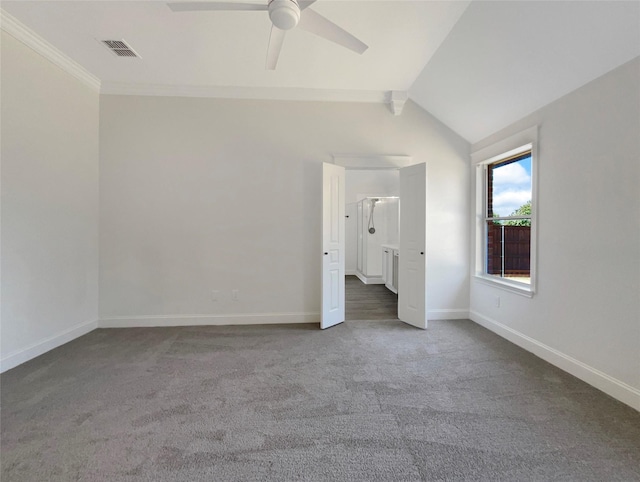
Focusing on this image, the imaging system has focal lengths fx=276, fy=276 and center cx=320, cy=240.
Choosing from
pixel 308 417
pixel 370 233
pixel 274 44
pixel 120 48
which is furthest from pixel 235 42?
pixel 370 233

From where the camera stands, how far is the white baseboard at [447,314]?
378 cm

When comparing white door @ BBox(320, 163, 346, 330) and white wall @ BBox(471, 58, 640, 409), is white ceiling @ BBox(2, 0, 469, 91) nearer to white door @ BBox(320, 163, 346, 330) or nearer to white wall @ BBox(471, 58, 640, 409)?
white door @ BBox(320, 163, 346, 330)

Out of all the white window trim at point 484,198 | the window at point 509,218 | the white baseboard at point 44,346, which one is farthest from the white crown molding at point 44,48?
the window at point 509,218

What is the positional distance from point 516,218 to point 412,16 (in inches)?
91.8

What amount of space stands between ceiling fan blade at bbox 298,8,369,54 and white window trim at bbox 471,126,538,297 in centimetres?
211

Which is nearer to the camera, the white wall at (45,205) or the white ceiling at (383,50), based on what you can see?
the white ceiling at (383,50)

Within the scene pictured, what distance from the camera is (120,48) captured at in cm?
278

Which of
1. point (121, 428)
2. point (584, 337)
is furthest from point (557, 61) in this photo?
point (121, 428)

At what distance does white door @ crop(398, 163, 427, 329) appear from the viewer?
11.4 feet

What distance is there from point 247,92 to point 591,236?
3906 millimetres

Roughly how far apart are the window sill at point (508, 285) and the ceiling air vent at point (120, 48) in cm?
473

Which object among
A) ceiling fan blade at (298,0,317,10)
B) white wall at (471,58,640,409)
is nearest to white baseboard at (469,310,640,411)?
white wall at (471,58,640,409)

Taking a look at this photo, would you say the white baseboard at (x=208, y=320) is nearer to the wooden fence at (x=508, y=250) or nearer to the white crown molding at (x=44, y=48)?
the wooden fence at (x=508, y=250)

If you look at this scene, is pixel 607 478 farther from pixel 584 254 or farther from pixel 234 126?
pixel 234 126
